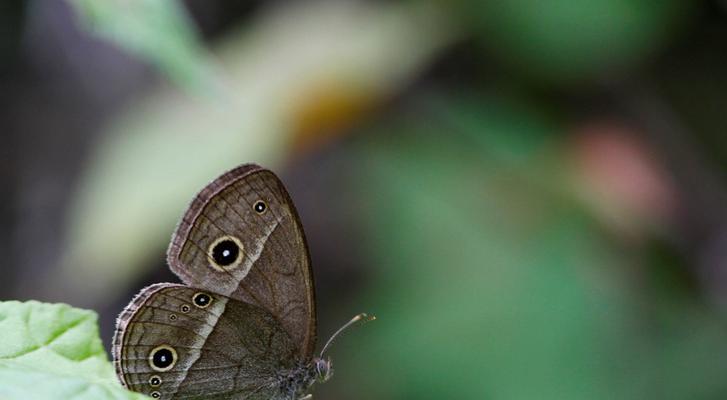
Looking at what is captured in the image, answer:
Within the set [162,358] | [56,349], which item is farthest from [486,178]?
[56,349]

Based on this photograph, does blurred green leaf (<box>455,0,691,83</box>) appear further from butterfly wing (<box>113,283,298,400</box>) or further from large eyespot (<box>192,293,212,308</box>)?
large eyespot (<box>192,293,212,308</box>)

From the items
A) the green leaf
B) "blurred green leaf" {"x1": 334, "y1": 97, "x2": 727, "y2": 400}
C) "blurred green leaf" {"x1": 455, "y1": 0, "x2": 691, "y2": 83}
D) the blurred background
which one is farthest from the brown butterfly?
"blurred green leaf" {"x1": 455, "y1": 0, "x2": 691, "y2": 83}

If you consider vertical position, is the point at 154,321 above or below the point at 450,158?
below

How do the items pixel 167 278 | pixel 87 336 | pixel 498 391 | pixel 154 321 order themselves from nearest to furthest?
pixel 87 336 → pixel 154 321 → pixel 498 391 → pixel 167 278

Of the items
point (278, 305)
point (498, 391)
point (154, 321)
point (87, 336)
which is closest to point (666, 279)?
point (498, 391)

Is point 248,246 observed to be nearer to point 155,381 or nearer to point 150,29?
point 155,381

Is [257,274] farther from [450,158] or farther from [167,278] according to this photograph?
[167,278]

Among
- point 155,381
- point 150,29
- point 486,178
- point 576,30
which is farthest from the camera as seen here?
point 486,178
